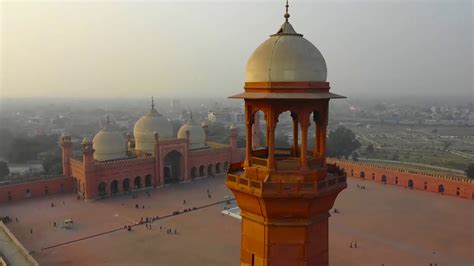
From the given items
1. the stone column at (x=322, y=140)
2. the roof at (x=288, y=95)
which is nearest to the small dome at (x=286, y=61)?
the roof at (x=288, y=95)

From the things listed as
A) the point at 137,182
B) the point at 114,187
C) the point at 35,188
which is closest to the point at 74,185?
the point at 35,188

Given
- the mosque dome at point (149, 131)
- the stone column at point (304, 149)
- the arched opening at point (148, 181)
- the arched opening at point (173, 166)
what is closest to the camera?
the stone column at point (304, 149)

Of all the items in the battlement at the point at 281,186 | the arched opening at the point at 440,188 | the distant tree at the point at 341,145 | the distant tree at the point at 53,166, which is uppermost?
the battlement at the point at 281,186

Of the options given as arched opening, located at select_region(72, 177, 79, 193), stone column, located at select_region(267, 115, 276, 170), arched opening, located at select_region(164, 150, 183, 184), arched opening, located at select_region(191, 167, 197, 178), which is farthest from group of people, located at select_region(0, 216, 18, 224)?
stone column, located at select_region(267, 115, 276, 170)

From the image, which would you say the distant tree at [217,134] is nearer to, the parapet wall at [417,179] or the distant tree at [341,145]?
the distant tree at [341,145]

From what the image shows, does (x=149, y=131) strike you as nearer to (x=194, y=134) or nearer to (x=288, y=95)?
(x=194, y=134)

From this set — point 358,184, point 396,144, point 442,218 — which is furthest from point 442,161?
point 442,218
